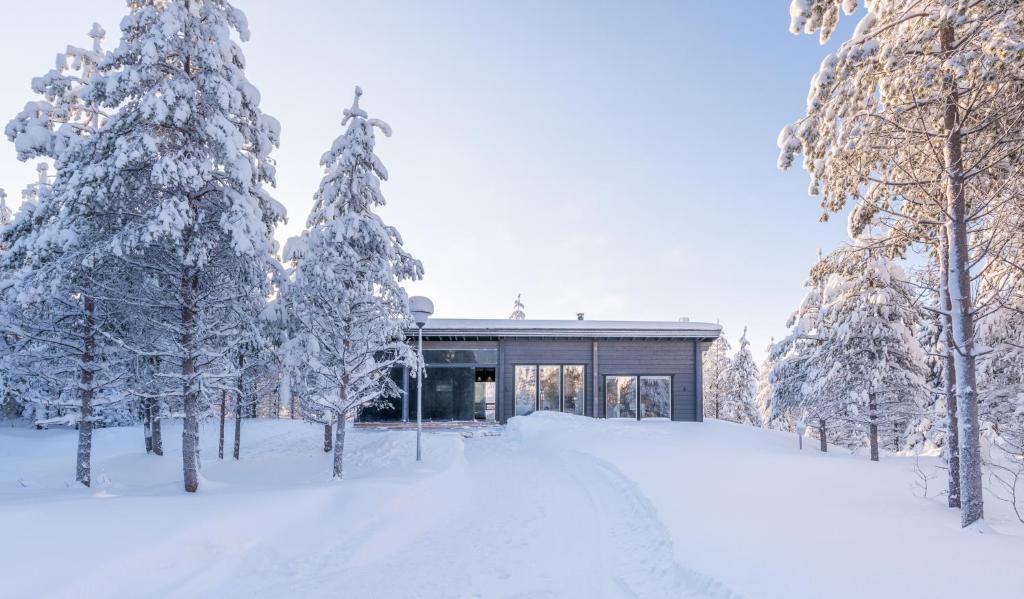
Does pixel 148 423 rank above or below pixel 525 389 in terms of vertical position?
below

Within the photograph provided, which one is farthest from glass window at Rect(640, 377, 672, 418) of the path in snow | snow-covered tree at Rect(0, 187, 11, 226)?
snow-covered tree at Rect(0, 187, 11, 226)

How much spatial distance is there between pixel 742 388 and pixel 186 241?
39597 millimetres

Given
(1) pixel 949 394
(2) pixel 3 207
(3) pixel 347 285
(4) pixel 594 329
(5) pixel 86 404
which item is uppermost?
(2) pixel 3 207

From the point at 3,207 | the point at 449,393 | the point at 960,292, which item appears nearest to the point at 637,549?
the point at 960,292

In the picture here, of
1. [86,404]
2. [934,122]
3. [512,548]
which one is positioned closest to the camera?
[512,548]

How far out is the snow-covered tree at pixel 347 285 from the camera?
412 inches

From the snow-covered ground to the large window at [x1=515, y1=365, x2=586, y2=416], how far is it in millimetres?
12587

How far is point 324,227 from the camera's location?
10.8 metres

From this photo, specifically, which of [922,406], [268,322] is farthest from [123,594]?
[922,406]

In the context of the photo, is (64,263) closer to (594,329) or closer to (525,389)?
(525,389)

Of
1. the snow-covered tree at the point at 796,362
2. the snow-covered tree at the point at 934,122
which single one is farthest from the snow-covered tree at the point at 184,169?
the snow-covered tree at the point at 796,362

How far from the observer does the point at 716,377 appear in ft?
142

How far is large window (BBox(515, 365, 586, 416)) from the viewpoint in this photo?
23578 mm

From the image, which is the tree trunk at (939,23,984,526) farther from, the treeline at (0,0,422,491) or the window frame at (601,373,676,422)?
the window frame at (601,373,676,422)
